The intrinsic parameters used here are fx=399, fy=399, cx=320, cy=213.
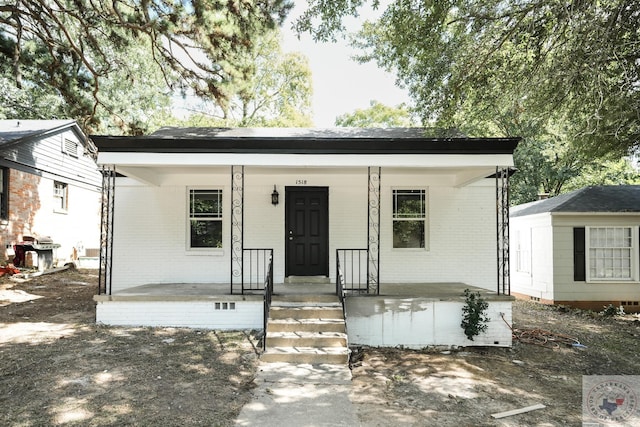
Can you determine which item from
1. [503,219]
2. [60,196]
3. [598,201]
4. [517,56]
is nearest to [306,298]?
[503,219]

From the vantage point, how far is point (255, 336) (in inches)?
263

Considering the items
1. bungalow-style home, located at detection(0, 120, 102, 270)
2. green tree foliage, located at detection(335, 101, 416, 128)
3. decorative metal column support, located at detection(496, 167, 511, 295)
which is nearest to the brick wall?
bungalow-style home, located at detection(0, 120, 102, 270)

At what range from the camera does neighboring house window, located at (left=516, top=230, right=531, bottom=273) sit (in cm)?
1237

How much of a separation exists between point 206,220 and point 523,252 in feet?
32.4

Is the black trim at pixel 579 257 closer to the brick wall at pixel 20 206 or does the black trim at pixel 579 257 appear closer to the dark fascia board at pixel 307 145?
the dark fascia board at pixel 307 145

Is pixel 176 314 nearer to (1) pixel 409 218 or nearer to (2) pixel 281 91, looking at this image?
(1) pixel 409 218

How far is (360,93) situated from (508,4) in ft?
85.8

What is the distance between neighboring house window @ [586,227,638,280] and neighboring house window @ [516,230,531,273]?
1739mm

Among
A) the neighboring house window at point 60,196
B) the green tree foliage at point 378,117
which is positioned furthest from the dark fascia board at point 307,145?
the green tree foliage at point 378,117

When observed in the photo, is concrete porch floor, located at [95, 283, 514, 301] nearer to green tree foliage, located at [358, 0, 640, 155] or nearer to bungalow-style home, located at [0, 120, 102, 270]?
green tree foliage, located at [358, 0, 640, 155]

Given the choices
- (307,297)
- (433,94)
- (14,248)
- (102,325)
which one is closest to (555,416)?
(307,297)

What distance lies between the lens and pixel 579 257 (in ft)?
35.6

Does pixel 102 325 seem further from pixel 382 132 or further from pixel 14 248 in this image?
pixel 14 248

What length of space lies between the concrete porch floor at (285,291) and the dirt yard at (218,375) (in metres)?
0.60
